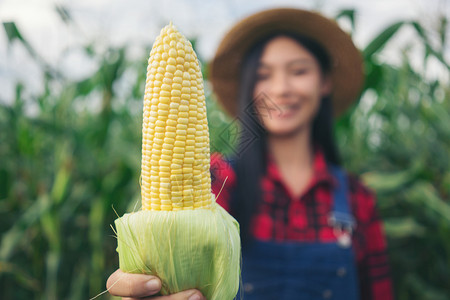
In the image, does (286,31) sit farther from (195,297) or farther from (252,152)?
(195,297)

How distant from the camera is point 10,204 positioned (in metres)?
1.57

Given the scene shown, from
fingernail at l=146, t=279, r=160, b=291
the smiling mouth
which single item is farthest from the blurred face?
fingernail at l=146, t=279, r=160, b=291

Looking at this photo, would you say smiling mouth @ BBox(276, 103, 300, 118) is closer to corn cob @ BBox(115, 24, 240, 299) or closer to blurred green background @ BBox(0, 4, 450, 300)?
blurred green background @ BBox(0, 4, 450, 300)

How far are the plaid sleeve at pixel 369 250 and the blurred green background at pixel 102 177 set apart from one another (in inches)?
6.7

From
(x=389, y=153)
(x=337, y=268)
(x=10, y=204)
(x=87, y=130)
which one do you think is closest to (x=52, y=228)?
(x=10, y=204)

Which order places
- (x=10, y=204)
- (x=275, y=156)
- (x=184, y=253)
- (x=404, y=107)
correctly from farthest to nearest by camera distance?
1. (x=404, y=107)
2. (x=10, y=204)
3. (x=275, y=156)
4. (x=184, y=253)

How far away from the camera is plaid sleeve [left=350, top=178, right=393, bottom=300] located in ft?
4.26

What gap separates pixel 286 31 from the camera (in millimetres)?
1258

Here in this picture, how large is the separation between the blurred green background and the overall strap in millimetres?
295

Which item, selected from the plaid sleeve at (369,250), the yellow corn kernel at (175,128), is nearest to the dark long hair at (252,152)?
the plaid sleeve at (369,250)

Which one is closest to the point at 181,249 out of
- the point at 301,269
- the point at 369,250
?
the point at 301,269

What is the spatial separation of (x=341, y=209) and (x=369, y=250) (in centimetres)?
26

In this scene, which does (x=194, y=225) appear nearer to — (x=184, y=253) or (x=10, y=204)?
(x=184, y=253)

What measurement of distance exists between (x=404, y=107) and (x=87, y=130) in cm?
158
